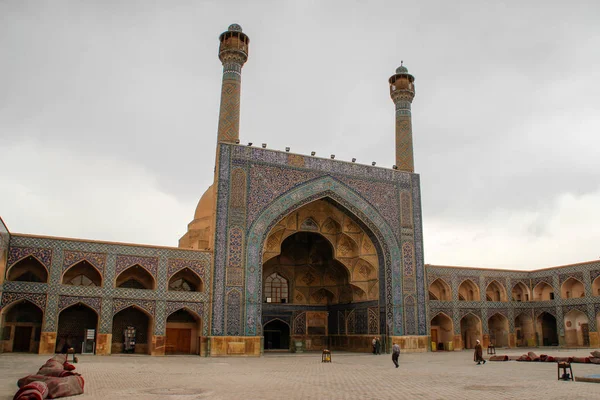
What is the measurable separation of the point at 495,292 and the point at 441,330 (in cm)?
336

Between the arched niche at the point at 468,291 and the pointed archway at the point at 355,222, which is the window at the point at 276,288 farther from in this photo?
the arched niche at the point at 468,291

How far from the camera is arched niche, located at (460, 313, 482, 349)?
2222 cm

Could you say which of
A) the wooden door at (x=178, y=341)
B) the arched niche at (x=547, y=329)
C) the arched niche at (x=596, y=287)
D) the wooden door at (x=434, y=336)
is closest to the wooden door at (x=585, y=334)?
the arched niche at (x=596, y=287)

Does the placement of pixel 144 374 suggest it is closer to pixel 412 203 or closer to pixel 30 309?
pixel 30 309

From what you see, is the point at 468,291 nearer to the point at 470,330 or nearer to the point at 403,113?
the point at 470,330

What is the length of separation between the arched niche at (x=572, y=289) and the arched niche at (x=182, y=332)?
48.6 feet

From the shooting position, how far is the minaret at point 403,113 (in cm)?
2181

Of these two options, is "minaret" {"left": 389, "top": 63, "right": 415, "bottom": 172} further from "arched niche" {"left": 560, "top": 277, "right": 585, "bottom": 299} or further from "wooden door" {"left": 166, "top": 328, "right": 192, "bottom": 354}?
"wooden door" {"left": 166, "top": 328, "right": 192, "bottom": 354}

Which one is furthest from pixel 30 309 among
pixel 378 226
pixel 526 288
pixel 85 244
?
pixel 526 288

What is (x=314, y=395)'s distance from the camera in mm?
7324

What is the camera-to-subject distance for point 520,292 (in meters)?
24.2

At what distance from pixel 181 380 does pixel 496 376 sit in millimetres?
5724

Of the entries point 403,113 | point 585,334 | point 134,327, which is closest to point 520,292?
point 585,334

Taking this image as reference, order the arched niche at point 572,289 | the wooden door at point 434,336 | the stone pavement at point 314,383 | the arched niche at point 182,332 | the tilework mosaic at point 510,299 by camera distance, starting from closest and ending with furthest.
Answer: the stone pavement at point 314,383 → the arched niche at point 182,332 → the tilework mosaic at point 510,299 → the wooden door at point 434,336 → the arched niche at point 572,289
